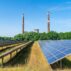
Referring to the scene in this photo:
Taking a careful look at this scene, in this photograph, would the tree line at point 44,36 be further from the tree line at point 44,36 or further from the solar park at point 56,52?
the solar park at point 56,52

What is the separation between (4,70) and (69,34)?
100945 millimetres

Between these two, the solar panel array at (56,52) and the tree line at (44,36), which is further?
the tree line at (44,36)

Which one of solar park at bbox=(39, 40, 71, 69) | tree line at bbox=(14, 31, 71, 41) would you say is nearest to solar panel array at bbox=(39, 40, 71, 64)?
solar park at bbox=(39, 40, 71, 69)

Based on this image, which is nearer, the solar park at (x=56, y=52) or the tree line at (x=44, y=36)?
the solar park at (x=56, y=52)

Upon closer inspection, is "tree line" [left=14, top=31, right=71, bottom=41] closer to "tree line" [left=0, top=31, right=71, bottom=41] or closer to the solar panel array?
"tree line" [left=0, top=31, right=71, bottom=41]

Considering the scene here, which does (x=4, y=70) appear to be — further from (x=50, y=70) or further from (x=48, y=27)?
(x=48, y=27)

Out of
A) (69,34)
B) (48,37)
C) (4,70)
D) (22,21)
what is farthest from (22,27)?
(4,70)

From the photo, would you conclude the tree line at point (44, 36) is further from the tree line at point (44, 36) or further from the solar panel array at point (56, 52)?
the solar panel array at point (56, 52)

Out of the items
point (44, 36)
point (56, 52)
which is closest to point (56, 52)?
point (56, 52)

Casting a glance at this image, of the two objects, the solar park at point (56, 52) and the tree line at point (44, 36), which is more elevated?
the tree line at point (44, 36)

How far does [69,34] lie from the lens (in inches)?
4375

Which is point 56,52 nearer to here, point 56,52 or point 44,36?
point 56,52

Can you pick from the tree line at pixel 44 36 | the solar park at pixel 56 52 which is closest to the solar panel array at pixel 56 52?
the solar park at pixel 56 52

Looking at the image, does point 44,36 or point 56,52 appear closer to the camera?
point 56,52
